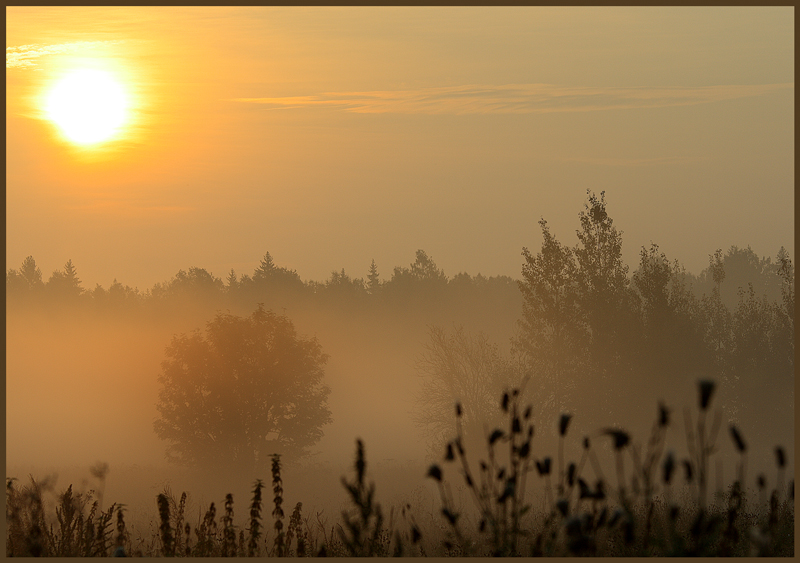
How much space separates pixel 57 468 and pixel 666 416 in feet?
239

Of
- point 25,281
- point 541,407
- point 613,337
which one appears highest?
point 25,281

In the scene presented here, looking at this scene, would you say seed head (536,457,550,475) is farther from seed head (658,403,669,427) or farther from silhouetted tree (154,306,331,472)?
silhouetted tree (154,306,331,472)

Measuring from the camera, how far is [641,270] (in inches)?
2046

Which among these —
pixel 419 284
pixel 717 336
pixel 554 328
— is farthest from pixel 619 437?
pixel 419 284

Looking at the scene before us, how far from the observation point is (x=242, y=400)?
4975 centimetres

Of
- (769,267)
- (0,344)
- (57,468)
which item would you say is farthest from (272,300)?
(0,344)

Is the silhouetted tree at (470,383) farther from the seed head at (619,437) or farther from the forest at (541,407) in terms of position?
the seed head at (619,437)

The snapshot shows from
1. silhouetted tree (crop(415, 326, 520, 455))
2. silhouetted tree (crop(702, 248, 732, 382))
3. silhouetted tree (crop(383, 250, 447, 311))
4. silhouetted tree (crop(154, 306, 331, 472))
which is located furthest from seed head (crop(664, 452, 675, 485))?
silhouetted tree (crop(383, 250, 447, 311))

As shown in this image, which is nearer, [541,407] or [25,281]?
[541,407]

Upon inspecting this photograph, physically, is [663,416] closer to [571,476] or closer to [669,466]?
[669,466]

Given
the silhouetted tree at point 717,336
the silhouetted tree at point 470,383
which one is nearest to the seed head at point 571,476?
the silhouetted tree at point 470,383

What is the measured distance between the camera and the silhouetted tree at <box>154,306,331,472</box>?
49.0 meters

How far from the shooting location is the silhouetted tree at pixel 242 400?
4897 centimetres

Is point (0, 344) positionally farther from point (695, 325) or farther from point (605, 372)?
point (695, 325)
